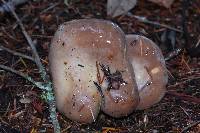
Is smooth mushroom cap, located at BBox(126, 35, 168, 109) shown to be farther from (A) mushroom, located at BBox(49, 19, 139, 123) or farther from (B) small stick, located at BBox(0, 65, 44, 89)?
(B) small stick, located at BBox(0, 65, 44, 89)

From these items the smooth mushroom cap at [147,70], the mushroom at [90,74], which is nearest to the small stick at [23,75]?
the mushroom at [90,74]

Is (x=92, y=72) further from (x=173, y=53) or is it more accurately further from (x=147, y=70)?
(x=173, y=53)

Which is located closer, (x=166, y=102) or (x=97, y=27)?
(x=97, y=27)

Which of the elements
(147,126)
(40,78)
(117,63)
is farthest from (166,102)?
(40,78)

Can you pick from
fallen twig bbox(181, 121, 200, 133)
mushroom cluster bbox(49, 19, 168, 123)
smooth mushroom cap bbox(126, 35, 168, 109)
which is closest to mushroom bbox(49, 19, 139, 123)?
mushroom cluster bbox(49, 19, 168, 123)

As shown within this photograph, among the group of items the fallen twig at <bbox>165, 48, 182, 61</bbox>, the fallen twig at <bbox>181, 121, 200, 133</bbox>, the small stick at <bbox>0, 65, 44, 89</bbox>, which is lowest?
the fallen twig at <bbox>181, 121, 200, 133</bbox>

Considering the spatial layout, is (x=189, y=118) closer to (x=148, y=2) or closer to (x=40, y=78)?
(x=40, y=78)
